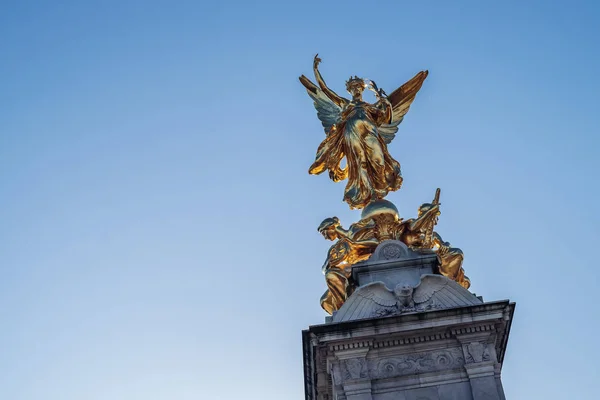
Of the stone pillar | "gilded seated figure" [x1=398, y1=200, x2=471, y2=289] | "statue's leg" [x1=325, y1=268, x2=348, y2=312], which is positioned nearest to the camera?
the stone pillar

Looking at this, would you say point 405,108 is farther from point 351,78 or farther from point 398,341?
point 398,341

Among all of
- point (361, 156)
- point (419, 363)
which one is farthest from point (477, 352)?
point (361, 156)

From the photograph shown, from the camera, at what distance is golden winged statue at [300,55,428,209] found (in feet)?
69.3

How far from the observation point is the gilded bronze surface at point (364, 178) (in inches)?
764

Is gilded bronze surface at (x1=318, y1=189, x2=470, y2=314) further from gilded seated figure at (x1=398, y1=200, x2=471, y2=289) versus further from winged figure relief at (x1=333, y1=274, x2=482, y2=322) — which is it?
winged figure relief at (x1=333, y1=274, x2=482, y2=322)

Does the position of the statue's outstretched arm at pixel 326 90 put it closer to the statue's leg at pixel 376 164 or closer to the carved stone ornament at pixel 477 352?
the statue's leg at pixel 376 164

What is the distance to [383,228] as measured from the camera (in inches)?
781

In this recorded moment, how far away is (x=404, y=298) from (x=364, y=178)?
4.30 metres

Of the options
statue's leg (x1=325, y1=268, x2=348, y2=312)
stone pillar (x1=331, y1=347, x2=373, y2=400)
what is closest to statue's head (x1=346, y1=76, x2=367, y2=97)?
statue's leg (x1=325, y1=268, x2=348, y2=312)

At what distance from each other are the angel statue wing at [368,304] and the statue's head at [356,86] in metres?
6.25

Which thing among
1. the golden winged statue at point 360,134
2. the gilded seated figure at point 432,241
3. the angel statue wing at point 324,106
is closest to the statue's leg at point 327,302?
the gilded seated figure at point 432,241

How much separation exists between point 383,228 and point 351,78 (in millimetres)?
4774

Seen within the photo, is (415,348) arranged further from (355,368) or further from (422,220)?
(422,220)

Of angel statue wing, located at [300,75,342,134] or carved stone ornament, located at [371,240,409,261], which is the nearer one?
carved stone ornament, located at [371,240,409,261]
